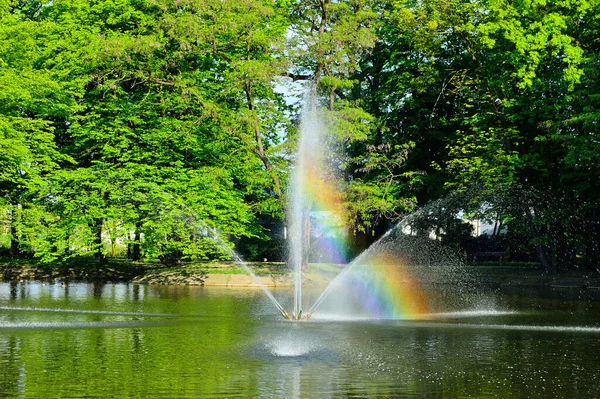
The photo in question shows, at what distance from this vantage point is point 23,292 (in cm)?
3294

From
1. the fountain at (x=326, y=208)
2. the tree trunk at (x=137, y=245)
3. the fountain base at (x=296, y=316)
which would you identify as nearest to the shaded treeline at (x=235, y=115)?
the tree trunk at (x=137, y=245)

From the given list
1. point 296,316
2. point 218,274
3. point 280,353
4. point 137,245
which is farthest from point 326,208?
point 280,353

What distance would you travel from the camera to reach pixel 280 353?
16281mm

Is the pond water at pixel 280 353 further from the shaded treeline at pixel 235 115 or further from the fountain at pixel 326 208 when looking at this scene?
the shaded treeline at pixel 235 115

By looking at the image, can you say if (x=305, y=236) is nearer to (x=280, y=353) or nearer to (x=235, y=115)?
(x=235, y=115)

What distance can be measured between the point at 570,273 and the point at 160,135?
77.4ft

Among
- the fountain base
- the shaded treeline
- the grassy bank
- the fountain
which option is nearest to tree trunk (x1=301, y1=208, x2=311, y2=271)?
the fountain

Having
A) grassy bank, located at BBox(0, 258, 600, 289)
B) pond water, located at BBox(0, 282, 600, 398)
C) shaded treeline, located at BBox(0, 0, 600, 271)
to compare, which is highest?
shaded treeline, located at BBox(0, 0, 600, 271)

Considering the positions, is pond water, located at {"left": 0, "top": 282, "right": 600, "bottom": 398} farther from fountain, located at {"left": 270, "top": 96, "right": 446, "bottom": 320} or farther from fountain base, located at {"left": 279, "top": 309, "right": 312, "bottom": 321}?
fountain, located at {"left": 270, "top": 96, "right": 446, "bottom": 320}

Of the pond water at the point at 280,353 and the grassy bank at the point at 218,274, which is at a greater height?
the grassy bank at the point at 218,274

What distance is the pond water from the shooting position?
12.6 m

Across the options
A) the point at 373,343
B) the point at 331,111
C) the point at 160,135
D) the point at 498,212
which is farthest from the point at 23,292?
the point at 498,212

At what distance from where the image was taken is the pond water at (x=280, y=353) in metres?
12.6

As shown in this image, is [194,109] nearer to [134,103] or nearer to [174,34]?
[134,103]
